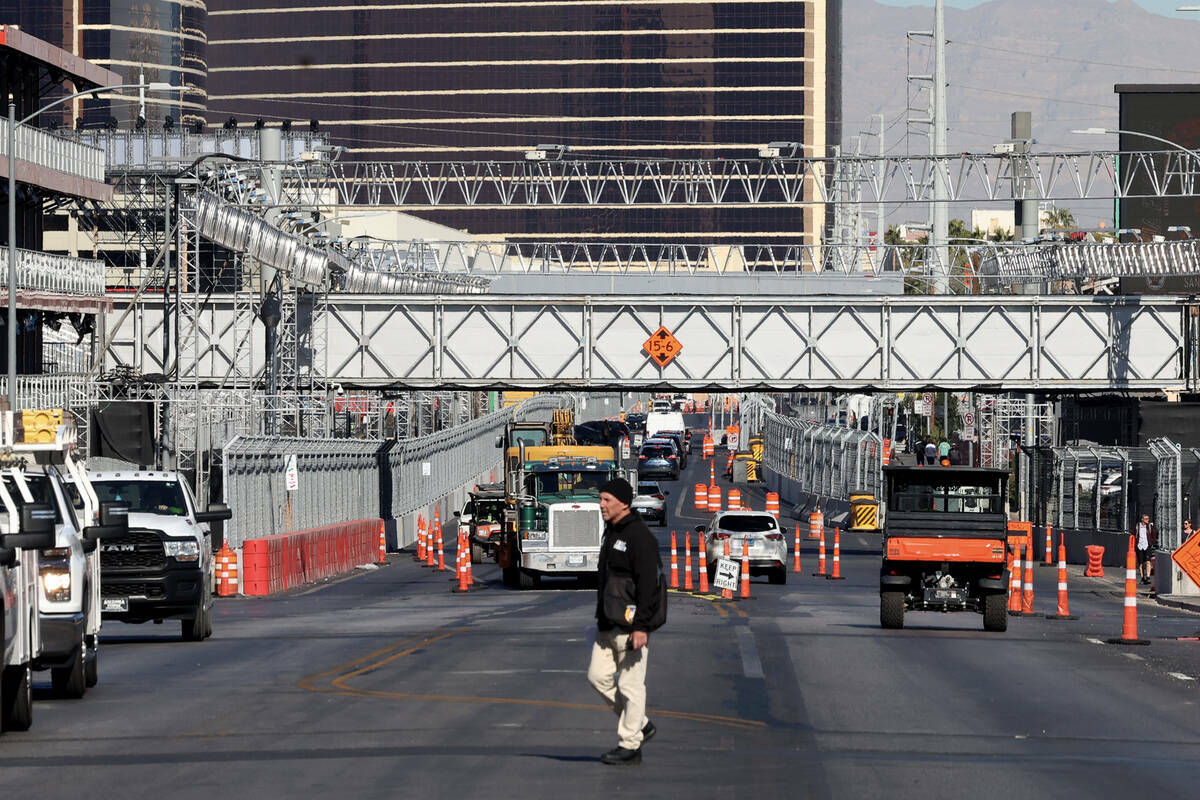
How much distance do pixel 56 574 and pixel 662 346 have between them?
44930 millimetres

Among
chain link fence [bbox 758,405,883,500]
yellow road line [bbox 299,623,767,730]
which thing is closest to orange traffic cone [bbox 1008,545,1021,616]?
yellow road line [bbox 299,623,767,730]

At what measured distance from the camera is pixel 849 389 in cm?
6091

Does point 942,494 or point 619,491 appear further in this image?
point 942,494

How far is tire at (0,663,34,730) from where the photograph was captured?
572 inches

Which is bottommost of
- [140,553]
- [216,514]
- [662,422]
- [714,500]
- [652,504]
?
[714,500]

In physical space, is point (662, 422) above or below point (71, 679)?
below

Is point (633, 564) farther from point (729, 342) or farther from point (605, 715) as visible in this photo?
point (729, 342)

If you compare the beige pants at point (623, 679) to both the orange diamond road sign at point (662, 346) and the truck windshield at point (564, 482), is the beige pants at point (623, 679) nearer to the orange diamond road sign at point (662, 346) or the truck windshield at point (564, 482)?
the truck windshield at point (564, 482)

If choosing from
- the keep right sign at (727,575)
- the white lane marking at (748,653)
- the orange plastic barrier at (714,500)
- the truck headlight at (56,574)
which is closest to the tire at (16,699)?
the truck headlight at (56,574)

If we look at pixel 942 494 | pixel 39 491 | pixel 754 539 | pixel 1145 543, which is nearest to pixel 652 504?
pixel 1145 543

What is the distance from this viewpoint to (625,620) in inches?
505

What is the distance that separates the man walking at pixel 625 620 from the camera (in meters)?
12.8

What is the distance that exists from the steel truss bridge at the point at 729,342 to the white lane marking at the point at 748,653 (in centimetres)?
3443

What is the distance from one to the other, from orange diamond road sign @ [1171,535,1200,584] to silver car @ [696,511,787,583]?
14733 mm
